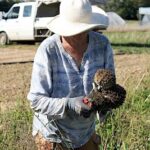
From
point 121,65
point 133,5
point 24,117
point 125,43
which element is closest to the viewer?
point 24,117

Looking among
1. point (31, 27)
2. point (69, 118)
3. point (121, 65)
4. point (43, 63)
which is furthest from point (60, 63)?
point (31, 27)

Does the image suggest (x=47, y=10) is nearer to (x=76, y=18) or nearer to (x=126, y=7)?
(x=76, y=18)

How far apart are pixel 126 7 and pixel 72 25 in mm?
63384

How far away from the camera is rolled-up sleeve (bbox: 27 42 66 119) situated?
11.0 ft

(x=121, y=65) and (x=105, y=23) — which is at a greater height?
(x=105, y=23)

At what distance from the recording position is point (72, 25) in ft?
11.1

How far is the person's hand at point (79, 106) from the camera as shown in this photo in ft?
10.6

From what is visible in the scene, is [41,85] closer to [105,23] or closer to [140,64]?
[105,23]

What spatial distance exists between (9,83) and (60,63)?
320 inches

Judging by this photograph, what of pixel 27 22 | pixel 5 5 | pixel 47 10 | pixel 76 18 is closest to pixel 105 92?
pixel 76 18

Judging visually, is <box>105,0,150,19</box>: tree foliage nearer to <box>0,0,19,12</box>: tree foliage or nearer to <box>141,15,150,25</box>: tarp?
<box>0,0,19,12</box>: tree foliage

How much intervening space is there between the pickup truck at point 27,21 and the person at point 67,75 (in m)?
19.6

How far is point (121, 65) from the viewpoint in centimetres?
1582

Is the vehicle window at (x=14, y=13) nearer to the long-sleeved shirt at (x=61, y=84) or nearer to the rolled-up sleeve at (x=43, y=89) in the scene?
the long-sleeved shirt at (x=61, y=84)
